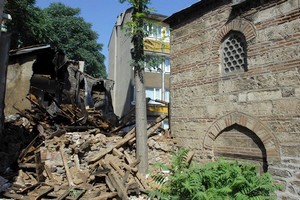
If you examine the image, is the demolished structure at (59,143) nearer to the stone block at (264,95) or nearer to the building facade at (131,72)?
the stone block at (264,95)

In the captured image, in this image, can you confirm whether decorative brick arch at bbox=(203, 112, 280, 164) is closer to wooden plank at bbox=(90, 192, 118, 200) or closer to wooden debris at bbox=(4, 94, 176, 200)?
wooden debris at bbox=(4, 94, 176, 200)

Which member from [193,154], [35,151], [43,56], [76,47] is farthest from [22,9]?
[193,154]

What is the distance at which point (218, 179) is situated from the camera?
20.5 ft

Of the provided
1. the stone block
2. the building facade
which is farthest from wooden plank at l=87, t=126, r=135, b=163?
the building facade

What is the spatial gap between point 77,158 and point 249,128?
557cm

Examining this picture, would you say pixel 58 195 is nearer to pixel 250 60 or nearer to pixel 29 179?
pixel 29 179

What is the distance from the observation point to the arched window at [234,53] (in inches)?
326

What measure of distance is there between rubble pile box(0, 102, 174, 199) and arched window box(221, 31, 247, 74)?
3.50 meters

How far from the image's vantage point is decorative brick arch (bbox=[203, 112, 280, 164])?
7.18 m

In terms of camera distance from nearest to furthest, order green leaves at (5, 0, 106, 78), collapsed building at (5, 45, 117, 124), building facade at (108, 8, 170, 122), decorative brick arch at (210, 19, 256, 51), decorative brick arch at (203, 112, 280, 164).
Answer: decorative brick arch at (203, 112, 280, 164) → decorative brick arch at (210, 19, 256, 51) → collapsed building at (5, 45, 117, 124) → building facade at (108, 8, 170, 122) → green leaves at (5, 0, 106, 78)

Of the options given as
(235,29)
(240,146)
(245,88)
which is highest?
(235,29)

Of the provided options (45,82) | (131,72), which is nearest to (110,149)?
(45,82)

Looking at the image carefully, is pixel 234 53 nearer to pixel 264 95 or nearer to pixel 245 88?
pixel 245 88

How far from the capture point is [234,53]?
28.0 feet
